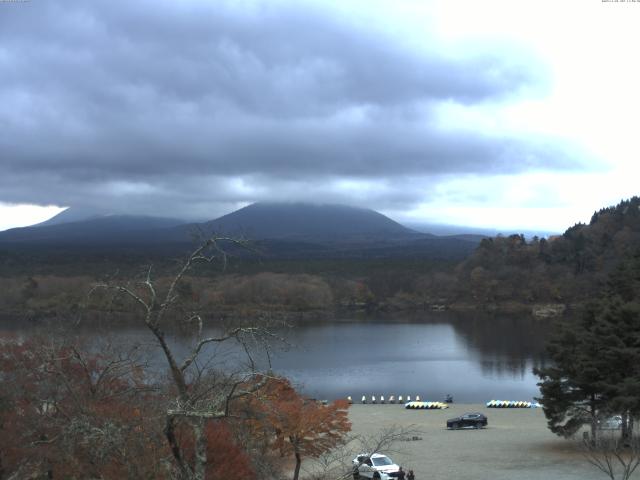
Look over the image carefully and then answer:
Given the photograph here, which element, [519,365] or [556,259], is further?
[556,259]

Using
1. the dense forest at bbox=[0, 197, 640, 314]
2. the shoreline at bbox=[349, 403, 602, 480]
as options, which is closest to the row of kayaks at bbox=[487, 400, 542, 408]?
the shoreline at bbox=[349, 403, 602, 480]

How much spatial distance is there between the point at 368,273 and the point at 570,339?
95995mm

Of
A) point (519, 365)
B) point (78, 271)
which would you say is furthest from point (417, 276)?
point (519, 365)

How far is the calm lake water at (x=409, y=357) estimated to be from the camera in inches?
1471

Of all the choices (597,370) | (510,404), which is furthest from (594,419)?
(510,404)

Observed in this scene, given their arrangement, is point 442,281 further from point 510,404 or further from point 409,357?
point 510,404

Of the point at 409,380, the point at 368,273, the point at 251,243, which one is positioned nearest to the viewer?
the point at 251,243

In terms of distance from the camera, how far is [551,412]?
1892 centimetres

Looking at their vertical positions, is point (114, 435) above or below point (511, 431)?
above

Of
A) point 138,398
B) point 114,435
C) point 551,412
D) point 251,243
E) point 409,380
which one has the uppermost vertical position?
point 251,243

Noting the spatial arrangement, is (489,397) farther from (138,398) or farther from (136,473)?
(136,473)

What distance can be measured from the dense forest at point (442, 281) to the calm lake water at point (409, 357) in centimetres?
1481

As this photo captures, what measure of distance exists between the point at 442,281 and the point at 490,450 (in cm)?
8126

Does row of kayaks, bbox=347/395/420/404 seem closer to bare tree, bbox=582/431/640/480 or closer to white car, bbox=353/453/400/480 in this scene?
white car, bbox=353/453/400/480
